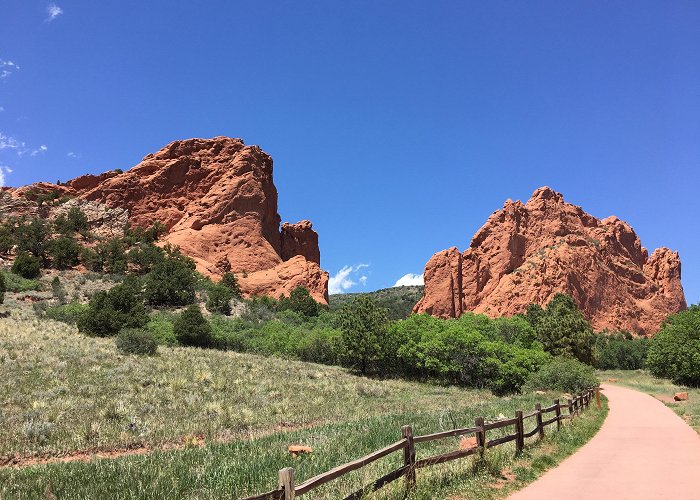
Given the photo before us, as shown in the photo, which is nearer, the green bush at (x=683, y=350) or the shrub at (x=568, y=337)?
the green bush at (x=683, y=350)

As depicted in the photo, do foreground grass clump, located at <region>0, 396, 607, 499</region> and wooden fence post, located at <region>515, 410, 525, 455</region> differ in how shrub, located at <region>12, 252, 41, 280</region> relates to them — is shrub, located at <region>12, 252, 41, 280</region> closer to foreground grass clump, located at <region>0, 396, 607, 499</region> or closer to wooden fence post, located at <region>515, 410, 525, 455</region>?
foreground grass clump, located at <region>0, 396, 607, 499</region>

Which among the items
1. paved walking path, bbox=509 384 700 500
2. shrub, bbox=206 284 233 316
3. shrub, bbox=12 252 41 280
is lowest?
paved walking path, bbox=509 384 700 500

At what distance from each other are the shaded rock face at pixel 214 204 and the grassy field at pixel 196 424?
4766cm

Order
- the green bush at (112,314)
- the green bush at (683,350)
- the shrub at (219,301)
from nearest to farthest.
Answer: the green bush at (112,314) → the green bush at (683,350) → the shrub at (219,301)

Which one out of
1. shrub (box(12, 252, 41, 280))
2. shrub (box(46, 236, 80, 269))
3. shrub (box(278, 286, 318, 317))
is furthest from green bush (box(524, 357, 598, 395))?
shrub (box(46, 236, 80, 269))

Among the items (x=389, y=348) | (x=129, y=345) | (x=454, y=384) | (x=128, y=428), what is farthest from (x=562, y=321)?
(x=128, y=428)

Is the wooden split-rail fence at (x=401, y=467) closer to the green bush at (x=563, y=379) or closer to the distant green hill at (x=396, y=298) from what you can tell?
the green bush at (x=563, y=379)

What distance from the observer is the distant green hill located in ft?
389

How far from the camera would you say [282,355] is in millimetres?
48562

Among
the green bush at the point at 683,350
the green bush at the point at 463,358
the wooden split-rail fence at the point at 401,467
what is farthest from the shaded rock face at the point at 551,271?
the wooden split-rail fence at the point at 401,467

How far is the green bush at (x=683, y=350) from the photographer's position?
4012 centimetres

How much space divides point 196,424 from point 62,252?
201 ft

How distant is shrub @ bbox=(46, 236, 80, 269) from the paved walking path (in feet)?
235

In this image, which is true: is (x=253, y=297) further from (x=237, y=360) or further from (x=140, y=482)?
(x=140, y=482)
